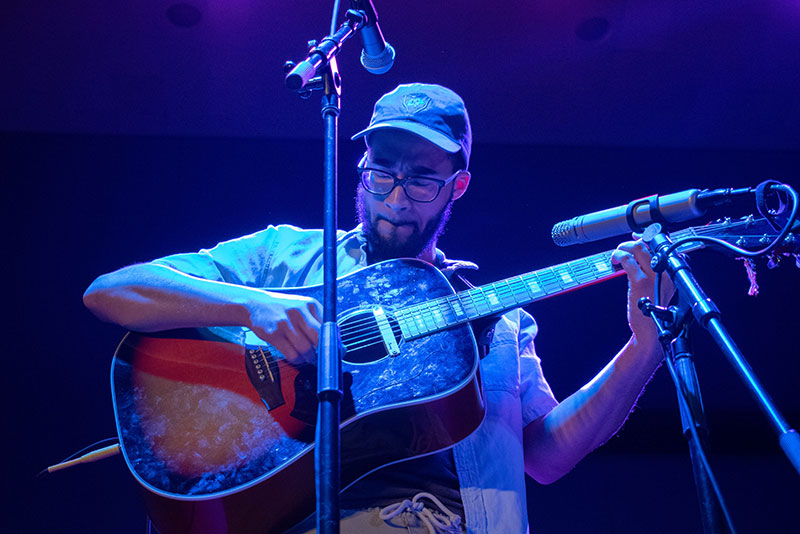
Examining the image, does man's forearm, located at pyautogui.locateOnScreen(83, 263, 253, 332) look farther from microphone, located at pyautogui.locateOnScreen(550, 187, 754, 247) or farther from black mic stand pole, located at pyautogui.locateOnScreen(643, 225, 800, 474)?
black mic stand pole, located at pyautogui.locateOnScreen(643, 225, 800, 474)

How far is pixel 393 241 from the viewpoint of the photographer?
7.76 ft

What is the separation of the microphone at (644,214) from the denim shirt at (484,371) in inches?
24.6

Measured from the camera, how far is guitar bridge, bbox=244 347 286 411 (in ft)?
5.54

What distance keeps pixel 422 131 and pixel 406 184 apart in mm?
216

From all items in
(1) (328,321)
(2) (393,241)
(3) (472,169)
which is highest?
(3) (472,169)

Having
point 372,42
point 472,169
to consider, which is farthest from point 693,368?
point 472,169

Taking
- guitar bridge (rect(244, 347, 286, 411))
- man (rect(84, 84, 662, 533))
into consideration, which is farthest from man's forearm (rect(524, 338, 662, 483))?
guitar bridge (rect(244, 347, 286, 411))

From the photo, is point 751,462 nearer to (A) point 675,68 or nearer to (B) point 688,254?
(A) point 675,68

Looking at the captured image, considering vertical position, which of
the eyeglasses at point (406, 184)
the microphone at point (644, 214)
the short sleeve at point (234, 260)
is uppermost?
the eyeglasses at point (406, 184)

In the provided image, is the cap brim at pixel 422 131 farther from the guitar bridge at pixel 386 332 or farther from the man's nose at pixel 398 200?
the guitar bridge at pixel 386 332

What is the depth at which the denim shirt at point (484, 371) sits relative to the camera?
6.10ft

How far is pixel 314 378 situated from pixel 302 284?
0.59 m

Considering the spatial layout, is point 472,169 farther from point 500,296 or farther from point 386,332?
point 386,332

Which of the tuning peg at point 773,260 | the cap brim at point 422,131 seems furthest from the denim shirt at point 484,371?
the tuning peg at point 773,260
